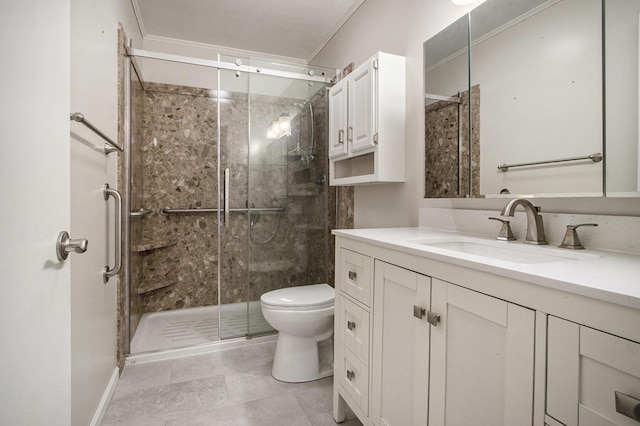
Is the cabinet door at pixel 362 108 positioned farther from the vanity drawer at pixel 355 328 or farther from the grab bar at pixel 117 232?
the grab bar at pixel 117 232

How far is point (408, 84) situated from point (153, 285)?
2.63 m

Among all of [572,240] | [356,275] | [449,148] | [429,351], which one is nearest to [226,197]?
[356,275]

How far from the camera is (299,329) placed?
1.88 m

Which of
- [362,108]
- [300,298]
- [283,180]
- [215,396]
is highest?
[362,108]

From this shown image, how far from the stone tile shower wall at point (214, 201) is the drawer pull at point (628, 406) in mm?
2075

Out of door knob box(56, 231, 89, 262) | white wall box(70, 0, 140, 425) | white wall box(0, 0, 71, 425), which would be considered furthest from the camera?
white wall box(70, 0, 140, 425)

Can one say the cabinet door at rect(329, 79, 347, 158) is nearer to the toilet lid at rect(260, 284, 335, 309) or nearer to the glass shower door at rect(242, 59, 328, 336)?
the glass shower door at rect(242, 59, 328, 336)

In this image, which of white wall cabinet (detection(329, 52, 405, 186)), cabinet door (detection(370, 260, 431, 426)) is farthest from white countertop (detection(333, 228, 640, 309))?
white wall cabinet (detection(329, 52, 405, 186))

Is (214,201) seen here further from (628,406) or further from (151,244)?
(628,406)

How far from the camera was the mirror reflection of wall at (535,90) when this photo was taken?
3.39ft

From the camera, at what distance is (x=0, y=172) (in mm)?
491

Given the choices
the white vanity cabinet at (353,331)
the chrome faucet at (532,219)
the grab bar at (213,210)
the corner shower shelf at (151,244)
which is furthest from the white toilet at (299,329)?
the corner shower shelf at (151,244)

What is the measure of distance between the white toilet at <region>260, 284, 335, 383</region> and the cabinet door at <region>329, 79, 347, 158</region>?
988mm

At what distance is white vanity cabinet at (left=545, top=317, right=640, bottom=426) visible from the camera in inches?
20.7
